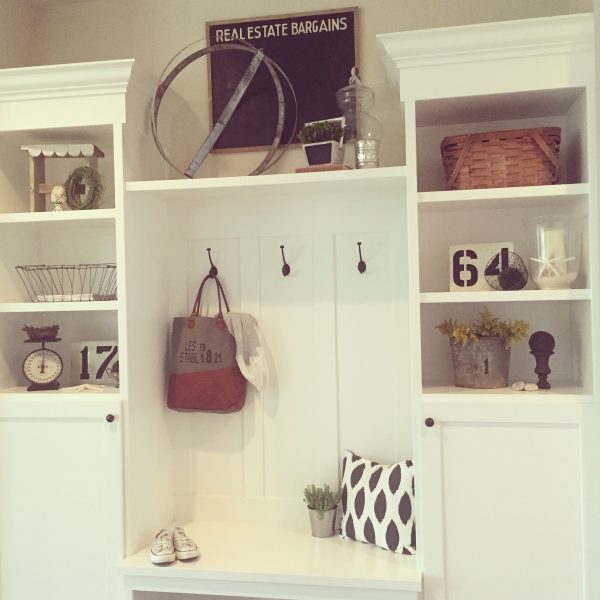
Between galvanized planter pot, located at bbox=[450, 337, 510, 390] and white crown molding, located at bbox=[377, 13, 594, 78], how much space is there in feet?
2.61

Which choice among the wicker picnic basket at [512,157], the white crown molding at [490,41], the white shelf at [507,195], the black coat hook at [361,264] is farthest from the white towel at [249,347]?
the white crown molding at [490,41]

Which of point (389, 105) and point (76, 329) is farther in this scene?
point (76, 329)

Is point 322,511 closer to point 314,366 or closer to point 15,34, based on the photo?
point 314,366

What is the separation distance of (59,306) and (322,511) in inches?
41.5

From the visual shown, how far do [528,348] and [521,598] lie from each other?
745mm

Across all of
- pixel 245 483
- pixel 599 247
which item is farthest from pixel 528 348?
pixel 245 483

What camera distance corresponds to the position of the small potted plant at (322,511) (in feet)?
7.13

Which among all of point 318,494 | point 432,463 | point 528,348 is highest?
point 528,348

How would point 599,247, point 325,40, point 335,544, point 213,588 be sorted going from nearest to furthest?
point 599,247 < point 213,588 < point 335,544 < point 325,40

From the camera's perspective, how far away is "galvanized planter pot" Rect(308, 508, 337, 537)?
2176mm

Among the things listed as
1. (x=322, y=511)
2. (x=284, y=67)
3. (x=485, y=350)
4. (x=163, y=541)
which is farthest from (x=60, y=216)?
(x=485, y=350)

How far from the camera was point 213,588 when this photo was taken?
77.1 inches

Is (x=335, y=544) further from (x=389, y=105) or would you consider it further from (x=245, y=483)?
(x=389, y=105)

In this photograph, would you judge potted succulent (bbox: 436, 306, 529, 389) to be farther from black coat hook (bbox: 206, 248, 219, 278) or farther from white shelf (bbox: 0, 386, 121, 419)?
white shelf (bbox: 0, 386, 121, 419)
